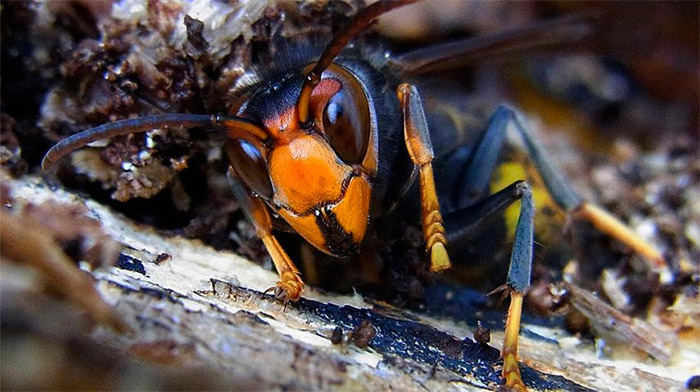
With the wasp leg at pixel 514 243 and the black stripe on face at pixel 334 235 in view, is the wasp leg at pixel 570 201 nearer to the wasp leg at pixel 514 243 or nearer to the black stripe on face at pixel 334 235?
the wasp leg at pixel 514 243

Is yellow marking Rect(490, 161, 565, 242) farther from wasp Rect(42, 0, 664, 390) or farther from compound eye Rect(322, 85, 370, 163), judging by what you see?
compound eye Rect(322, 85, 370, 163)

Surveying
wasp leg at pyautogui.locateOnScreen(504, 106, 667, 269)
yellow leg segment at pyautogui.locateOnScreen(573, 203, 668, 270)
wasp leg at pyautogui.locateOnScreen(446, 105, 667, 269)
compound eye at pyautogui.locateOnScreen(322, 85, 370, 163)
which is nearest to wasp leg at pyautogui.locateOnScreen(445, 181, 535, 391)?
wasp leg at pyautogui.locateOnScreen(446, 105, 667, 269)

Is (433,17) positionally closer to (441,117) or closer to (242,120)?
(441,117)

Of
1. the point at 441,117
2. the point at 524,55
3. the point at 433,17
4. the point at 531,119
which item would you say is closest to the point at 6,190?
the point at 441,117

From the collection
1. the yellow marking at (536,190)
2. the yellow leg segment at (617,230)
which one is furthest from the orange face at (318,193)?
the yellow leg segment at (617,230)

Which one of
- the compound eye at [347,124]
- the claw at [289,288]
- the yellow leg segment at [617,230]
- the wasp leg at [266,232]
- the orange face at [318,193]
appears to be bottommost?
the claw at [289,288]
